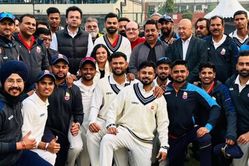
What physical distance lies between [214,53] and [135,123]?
2057 millimetres

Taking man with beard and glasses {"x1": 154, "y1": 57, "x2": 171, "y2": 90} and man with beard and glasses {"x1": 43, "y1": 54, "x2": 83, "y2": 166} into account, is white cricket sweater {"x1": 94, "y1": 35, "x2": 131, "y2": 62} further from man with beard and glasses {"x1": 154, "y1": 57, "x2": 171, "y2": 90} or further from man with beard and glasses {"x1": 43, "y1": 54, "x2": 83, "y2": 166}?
man with beard and glasses {"x1": 43, "y1": 54, "x2": 83, "y2": 166}

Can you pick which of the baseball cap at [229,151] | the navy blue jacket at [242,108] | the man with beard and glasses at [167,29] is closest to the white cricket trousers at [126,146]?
the baseball cap at [229,151]

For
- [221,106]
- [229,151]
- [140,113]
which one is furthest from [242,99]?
[140,113]

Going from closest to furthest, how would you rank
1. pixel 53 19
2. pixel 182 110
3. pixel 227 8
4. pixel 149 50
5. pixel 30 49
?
pixel 182 110 < pixel 30 49 < pixel 149 50 < pixel 53 19 < pixel 227 8

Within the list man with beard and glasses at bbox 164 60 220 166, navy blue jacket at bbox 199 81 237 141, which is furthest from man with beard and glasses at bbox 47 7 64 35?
navy blue jacket at bbox 199 81 237 141

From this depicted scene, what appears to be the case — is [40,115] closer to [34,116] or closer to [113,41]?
[34,116]

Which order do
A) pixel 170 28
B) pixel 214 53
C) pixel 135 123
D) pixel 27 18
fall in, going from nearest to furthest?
pixel 135 123
pixel 27 18
pixel 214 53
pixel 170 28

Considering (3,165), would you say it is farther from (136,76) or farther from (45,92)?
(136,76)

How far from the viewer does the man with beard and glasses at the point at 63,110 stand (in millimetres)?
5613

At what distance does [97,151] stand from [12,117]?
5.69ft

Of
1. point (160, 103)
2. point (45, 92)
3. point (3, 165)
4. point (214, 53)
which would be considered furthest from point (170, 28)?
point (3, 165)

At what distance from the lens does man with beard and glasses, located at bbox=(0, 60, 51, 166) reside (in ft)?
14.2

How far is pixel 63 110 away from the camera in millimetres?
5660

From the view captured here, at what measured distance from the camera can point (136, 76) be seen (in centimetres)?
652
